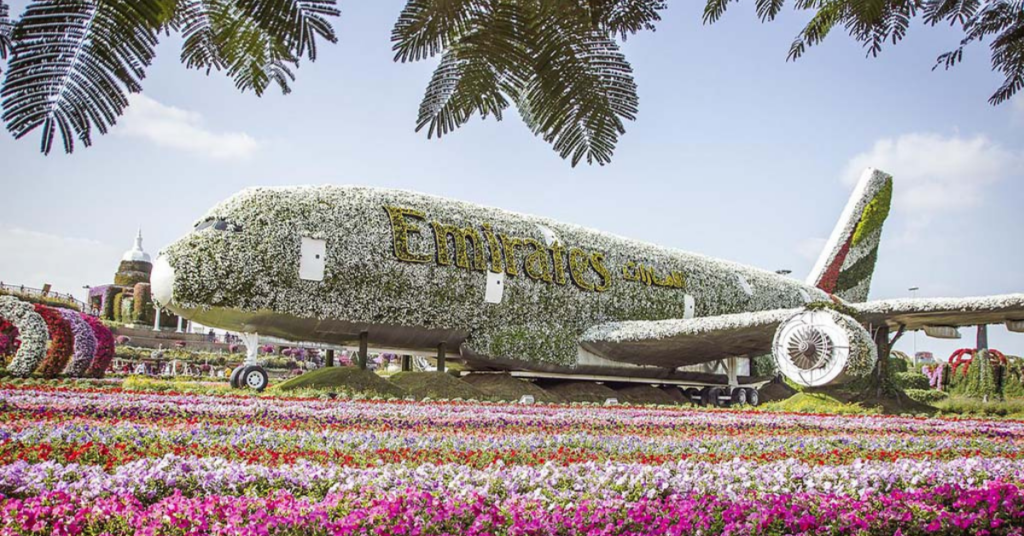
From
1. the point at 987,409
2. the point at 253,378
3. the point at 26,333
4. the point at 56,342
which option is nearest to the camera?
the point at 253,378

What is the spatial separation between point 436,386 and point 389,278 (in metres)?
2.37

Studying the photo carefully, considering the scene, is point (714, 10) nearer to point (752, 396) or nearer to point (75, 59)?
point (75, 59)

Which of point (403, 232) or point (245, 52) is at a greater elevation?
point (403, 232)

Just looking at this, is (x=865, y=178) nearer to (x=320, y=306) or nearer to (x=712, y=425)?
(x=712, y=425)

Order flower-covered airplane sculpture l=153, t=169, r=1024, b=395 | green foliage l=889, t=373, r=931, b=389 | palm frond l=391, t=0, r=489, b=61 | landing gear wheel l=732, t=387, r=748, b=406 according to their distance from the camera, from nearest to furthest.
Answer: palm frond l=391, t=0, r=489, b=61, flower-covered airplane sculpture l=153, t=169, r=1024, b=395, landing gear wheel l=732, t=387, r=748, b=406, green foliage l=889, t=373, r=931, b=389

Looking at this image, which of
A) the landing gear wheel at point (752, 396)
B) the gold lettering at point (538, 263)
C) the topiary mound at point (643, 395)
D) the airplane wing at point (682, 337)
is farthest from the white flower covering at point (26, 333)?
the landing gear wheel at point (752, 396)

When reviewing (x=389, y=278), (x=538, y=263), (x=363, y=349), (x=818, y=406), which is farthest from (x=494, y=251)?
(x=818, y=406)

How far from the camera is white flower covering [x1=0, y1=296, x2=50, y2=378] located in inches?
Answer: 583

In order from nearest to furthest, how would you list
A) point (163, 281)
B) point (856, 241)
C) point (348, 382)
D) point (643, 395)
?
point (163, 281) → point (348, 382) → point (643, 395) → point (856, 241)

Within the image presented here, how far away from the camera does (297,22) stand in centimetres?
106

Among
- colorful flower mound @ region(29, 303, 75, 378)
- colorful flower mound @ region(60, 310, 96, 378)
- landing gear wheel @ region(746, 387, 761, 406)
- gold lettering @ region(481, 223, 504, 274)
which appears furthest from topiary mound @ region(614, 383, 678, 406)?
colorful flower mound @ region(29, 303, 75, 378)

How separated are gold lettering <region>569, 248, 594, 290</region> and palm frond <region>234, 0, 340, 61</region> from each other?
16.4 meters

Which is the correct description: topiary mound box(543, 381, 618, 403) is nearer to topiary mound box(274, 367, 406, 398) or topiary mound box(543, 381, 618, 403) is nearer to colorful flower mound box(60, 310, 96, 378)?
topiary mound box(274, 367, 406, 398)

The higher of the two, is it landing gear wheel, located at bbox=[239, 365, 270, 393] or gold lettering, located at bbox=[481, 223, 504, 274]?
gold lettering, located at bbox=[481, 223, 504, 274]
